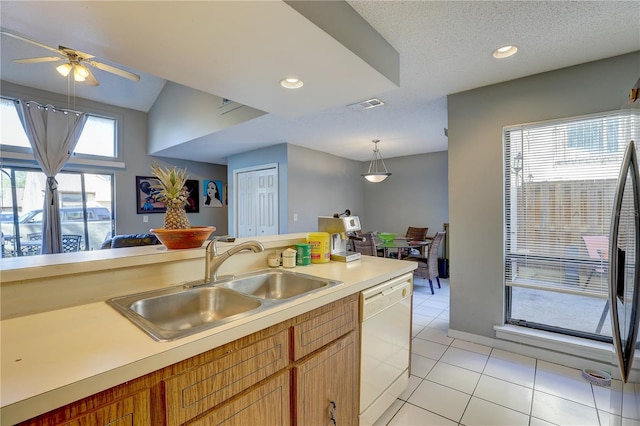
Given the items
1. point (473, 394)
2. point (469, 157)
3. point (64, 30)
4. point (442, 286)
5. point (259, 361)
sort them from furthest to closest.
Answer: point (442, 286)
point (469, 157)
point (473, 394)
point (64, 30)
point (259, 361)

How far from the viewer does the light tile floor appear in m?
1.72

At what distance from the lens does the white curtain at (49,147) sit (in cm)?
427

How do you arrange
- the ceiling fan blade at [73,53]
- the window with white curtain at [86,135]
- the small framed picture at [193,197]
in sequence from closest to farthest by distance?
the ceiling fan blade at [73,53] → the window with white curtain at [86,135] → the small framed picture at [193,197]

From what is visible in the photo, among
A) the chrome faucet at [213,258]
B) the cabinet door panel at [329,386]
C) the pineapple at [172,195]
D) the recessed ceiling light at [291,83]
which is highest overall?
the recessed ceiling light at [291,83]

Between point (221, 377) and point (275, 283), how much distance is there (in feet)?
2.69

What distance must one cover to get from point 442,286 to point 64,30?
203 inches

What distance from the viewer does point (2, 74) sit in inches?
162

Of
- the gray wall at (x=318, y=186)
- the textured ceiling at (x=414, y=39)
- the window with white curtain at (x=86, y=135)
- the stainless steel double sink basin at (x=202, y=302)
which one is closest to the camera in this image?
the stainless steel double sink basin at (x=202, y=302)

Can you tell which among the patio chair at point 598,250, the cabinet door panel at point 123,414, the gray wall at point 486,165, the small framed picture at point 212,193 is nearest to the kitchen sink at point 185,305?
the cabinet door panel at point 123,414

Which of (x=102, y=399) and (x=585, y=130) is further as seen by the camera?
(x=585, y=130)

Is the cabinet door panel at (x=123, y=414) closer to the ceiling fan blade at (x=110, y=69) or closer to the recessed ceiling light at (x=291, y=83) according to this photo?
the recessed ceiling light at (x=291, y=83)

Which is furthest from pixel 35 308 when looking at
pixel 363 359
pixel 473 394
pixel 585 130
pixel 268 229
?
pixel 268 229

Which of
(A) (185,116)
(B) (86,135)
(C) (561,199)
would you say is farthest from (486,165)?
(B) (86,135)

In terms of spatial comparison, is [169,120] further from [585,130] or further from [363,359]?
[585,130]
